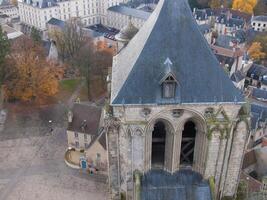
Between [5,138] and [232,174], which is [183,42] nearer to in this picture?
[232,174]

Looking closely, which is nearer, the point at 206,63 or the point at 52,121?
the point at 206,63

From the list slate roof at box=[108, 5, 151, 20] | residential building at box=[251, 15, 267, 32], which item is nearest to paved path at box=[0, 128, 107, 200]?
slate roof at box=[108, 5, 151, 20]

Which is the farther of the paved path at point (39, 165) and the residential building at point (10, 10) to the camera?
the residential building at point (10, 10)

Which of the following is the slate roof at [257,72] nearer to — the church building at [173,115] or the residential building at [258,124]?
the residential building at [258,124]

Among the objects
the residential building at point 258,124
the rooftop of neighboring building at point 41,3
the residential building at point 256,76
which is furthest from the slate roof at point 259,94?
the rooftop of neighboring building at point 41,3

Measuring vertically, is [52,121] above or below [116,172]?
below

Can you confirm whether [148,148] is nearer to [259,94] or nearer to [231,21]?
[259,94]

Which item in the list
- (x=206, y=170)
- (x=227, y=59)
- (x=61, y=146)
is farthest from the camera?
(x=227, y=59)

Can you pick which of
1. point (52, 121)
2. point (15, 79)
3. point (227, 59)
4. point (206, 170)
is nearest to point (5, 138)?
point (52, 121)
